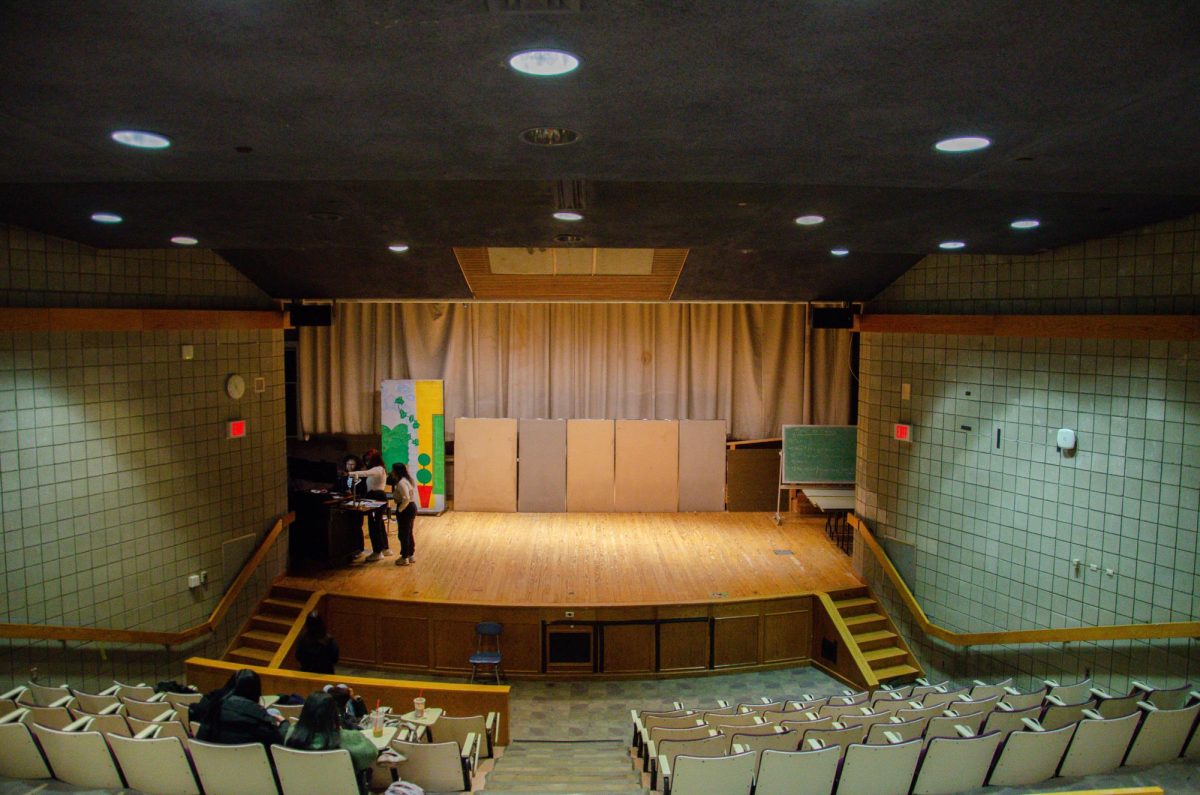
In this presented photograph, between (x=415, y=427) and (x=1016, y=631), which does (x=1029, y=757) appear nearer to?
(x=1016, y=631)

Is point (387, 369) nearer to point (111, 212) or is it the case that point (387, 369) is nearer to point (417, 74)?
point (111, 212)

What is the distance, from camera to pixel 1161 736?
5090 millimetres

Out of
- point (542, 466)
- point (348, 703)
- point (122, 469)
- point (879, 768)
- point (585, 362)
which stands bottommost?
point (348, 703)

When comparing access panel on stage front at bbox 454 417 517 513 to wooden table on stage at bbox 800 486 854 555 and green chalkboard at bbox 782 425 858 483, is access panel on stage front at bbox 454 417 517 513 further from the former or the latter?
wooden table on stage at bbox 800 486 854 555

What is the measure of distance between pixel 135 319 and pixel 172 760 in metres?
4.83

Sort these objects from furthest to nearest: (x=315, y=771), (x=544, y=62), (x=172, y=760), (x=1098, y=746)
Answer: (x=1098, y=746), (x=172, y=760), (x=315, y=771), (x=544, y=62)

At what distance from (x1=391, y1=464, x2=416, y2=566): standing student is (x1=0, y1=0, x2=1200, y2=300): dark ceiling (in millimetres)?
5334

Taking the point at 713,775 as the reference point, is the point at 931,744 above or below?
above

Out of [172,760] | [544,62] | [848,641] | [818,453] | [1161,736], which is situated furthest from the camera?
[818,453]

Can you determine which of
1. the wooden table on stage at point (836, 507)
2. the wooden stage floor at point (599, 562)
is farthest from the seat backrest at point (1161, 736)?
the wooden table on stage at point (836, 507)

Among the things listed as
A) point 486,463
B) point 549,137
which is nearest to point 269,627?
point 486,463

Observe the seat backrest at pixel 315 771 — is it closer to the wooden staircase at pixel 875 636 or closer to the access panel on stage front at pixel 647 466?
the wooden staircase at pixel 875 636

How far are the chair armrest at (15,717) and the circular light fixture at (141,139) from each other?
12.9 feet

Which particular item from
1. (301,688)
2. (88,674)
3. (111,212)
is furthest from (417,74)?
(88,674)
